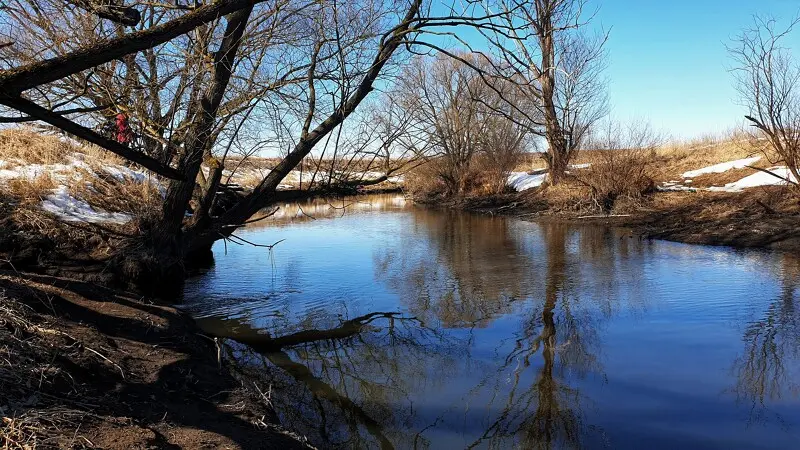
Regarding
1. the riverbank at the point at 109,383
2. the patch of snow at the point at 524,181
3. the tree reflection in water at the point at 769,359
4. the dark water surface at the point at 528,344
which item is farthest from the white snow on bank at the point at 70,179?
the patch of snow at the point at 524,181

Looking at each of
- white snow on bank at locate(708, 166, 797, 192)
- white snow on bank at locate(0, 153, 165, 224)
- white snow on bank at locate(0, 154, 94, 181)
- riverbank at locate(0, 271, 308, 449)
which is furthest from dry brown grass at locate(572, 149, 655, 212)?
riverbank at locate(0, 271, 308, 449)

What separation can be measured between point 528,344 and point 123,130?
5.17 meters

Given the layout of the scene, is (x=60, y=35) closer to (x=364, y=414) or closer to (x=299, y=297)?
(x=299, y=297)

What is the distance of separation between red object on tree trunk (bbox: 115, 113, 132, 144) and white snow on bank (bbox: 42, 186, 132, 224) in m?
2.37

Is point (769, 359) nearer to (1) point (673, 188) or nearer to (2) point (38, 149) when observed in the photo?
(2) point (38, 149)

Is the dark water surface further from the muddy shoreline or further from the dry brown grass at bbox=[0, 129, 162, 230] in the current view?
the dry brown grass at bbox=[0, 129, 162, 230]

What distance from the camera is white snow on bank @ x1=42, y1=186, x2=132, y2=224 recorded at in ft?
27.4

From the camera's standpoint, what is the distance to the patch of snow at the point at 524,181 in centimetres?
2471

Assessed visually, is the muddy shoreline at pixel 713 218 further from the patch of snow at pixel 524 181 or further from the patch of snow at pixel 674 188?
the patch of snow at pixel 524 181

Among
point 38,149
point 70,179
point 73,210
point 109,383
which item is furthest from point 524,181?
point 109,383

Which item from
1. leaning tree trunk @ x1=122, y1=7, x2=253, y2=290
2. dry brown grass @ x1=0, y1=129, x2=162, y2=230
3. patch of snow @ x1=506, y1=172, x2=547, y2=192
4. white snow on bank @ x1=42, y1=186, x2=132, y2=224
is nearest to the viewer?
leaning tree trunk @ x1=122, y1=7, x2=253, y2=290

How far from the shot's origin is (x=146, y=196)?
9422 millimetres

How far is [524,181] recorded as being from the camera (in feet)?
86.8

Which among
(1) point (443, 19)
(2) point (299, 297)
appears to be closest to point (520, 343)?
(2) point (299, 297)
